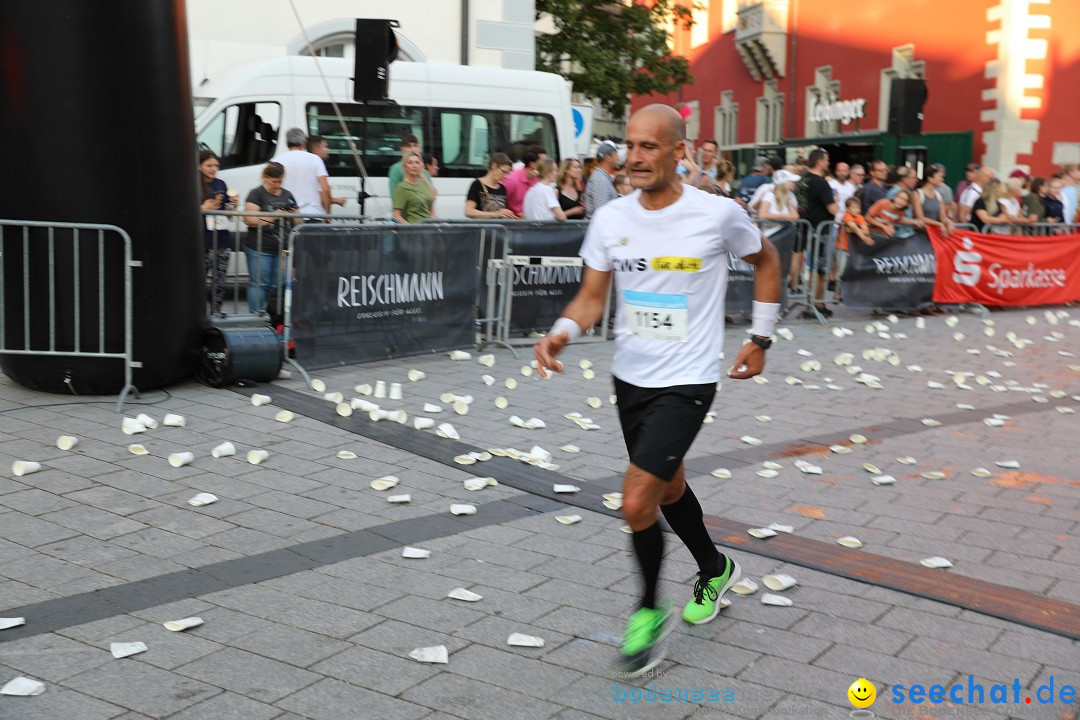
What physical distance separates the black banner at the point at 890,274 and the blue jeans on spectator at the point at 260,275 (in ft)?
23.0

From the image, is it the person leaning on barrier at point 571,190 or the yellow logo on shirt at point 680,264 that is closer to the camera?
the yellow logo on shirt at point 680,264

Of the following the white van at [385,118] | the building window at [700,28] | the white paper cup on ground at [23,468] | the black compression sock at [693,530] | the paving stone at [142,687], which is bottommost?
the paving stone at [142,687]

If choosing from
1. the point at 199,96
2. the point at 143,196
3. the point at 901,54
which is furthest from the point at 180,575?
the point at 901,54

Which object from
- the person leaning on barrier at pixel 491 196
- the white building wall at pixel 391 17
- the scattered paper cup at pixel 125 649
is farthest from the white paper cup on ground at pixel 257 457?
the white building wall at pixel 391 17

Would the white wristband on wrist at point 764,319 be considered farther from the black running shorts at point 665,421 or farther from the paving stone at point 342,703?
the paving stone at point 342,703

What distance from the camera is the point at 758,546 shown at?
5.32 meters

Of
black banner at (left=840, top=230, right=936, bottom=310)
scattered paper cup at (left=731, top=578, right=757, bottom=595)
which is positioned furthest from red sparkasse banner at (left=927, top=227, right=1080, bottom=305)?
scattered paper cup at (left=731, top=578, right=757, bottom=595)

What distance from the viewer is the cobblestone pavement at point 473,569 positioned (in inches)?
148

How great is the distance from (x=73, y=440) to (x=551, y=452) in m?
2.74

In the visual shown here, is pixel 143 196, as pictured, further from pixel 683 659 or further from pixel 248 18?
pixel 248 18

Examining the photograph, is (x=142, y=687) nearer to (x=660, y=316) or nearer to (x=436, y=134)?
(x=660, y=316)

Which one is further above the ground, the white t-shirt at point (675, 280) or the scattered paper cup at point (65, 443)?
the white t-shirt at point (675, 280)

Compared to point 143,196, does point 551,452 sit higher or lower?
lower

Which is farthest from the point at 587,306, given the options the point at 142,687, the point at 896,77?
the point at 896,77
